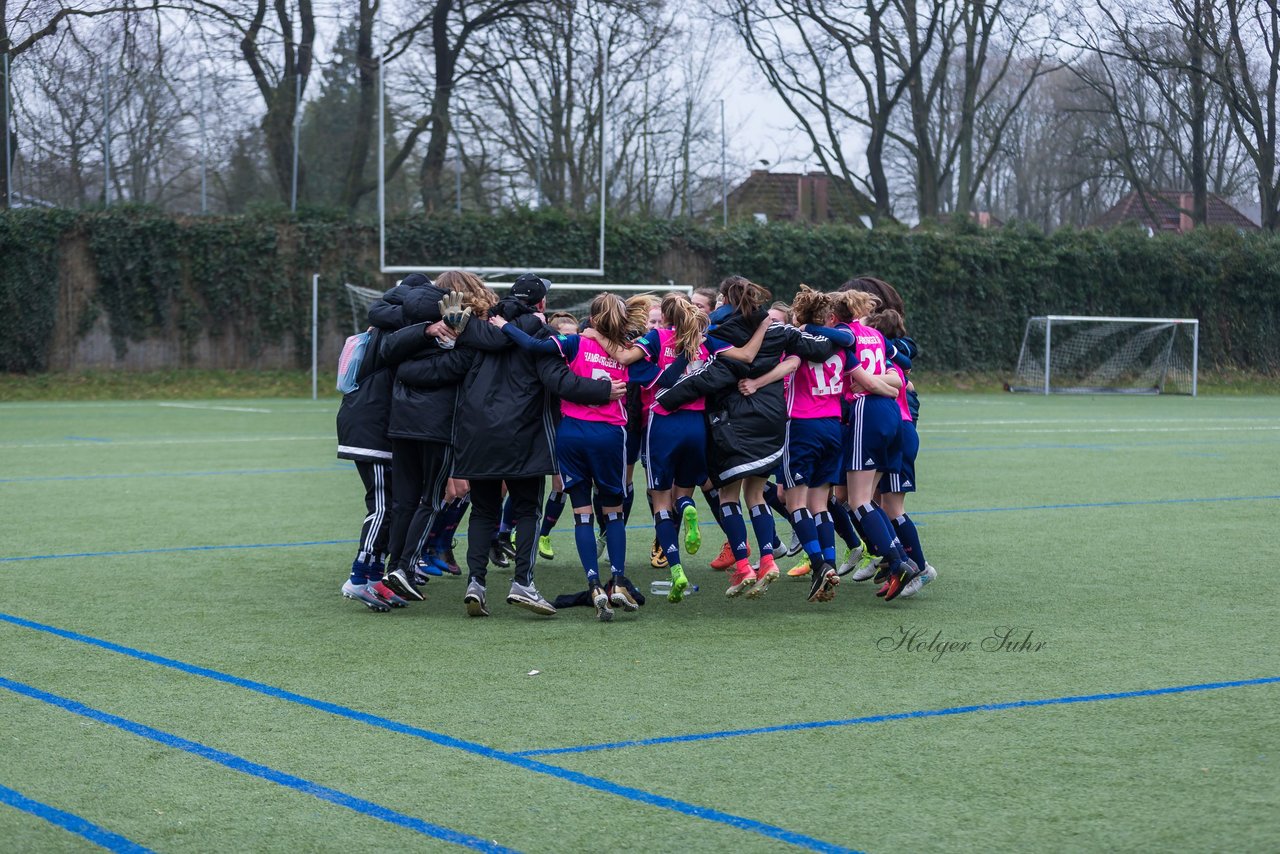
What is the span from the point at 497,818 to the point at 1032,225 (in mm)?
36077

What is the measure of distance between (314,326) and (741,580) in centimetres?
2184

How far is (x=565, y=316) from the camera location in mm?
9305

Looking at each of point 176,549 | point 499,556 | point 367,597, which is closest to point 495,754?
point 367,597

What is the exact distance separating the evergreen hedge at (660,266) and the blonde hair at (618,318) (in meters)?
24.7

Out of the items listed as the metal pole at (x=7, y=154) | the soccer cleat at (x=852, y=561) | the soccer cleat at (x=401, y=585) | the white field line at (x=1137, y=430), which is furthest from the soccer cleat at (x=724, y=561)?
the metal pole at (x=7, y=154)

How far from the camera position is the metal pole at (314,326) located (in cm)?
2795

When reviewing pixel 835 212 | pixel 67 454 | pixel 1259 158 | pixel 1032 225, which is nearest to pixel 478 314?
pixel 67 454

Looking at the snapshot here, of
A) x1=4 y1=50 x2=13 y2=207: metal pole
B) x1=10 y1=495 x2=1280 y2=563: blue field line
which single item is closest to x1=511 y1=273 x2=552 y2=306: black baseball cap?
x1=10 y1=495 x2=1280 y2=563: blue field line

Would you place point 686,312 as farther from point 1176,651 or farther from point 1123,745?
point 1123,745

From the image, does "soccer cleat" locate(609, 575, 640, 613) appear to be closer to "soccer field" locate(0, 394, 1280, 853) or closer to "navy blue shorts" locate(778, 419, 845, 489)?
"soccer field" locate(0, 394, 1280, 853)

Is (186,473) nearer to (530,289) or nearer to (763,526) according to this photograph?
(530,289)

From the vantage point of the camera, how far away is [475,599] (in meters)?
7.05

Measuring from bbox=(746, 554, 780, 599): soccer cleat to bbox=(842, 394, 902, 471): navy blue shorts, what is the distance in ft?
2.21

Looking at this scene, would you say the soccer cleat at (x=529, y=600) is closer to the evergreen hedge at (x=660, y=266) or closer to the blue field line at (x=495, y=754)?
the blue field line at (x=495, y=754)
